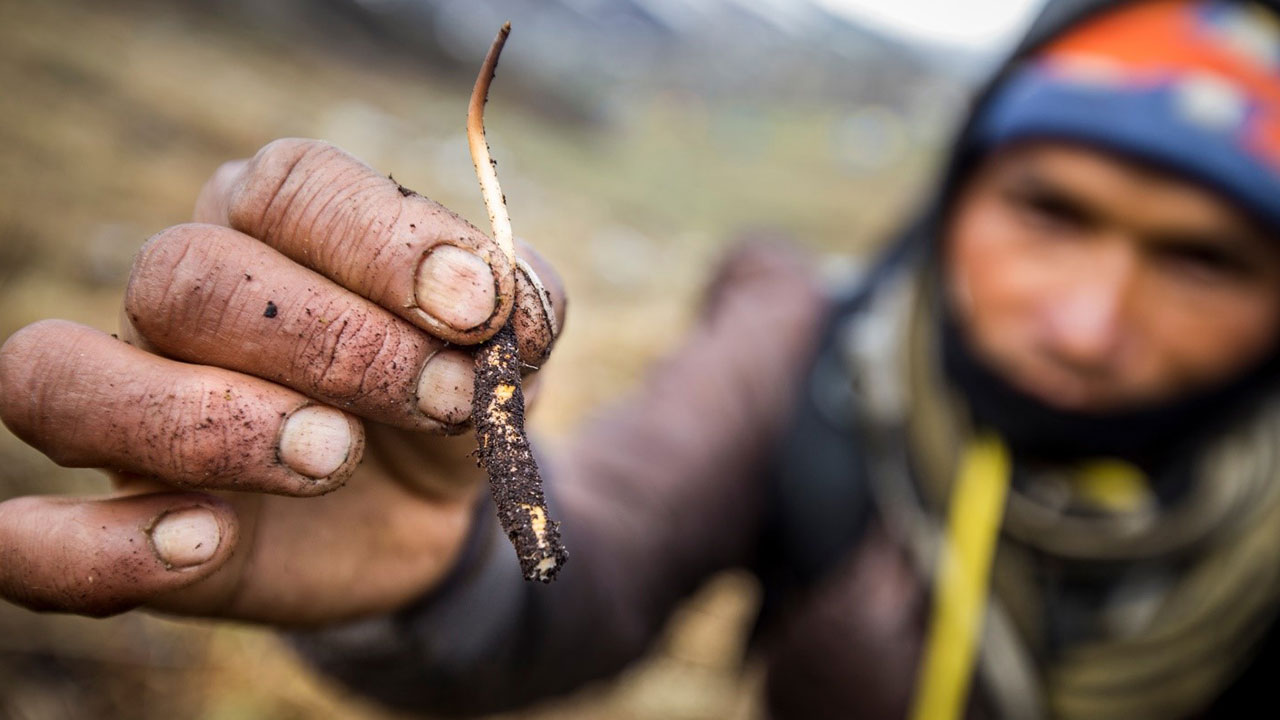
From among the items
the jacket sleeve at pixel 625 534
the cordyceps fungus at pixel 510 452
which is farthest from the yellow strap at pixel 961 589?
the cordyceps fungus at pixel 510 452

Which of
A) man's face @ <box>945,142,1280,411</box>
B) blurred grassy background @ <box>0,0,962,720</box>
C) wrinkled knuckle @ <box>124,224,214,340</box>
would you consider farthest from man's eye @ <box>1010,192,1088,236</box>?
blurred grassy background @ <box>0,0,962,720</box>

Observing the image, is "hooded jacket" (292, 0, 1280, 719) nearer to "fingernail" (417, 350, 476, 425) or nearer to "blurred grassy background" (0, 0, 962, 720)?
"blurred grassy background" (0, 0, 962, 720)

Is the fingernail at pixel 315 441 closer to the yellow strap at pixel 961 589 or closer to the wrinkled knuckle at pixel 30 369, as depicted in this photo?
the wrinkled knuckle at pixel 30 369

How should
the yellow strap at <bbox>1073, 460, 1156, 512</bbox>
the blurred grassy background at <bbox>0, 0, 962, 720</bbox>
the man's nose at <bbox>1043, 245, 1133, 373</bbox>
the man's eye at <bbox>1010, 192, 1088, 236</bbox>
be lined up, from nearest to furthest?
1. the man's nose at <bbox>1043, 245, 1133, 373</bbox>
2. the man's eye at <bbox>1010, 192, 1088, 236</bbox>
3. the yellow strap at <bbox>1073, 460, 1156, 512</bbox>
4. the blurred grassy background at <bbox>0, 0, 962, 720</bbox>

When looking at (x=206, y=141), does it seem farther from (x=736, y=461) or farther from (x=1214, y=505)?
(x=1214, y=505)

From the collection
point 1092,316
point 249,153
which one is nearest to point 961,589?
point 1092,316

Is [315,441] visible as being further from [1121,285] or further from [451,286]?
[1121,285]
